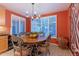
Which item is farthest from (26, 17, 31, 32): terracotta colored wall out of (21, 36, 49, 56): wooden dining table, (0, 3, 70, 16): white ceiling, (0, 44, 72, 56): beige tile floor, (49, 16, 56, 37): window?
(0, 44, 72, 56): beige tile floor

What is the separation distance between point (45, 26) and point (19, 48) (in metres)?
0.62

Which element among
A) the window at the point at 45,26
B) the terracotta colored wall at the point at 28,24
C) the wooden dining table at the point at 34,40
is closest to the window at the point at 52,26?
the window at the point at 45,26

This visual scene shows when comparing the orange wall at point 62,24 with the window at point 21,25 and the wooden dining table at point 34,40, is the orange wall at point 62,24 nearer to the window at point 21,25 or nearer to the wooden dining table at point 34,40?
the window at point 21,25

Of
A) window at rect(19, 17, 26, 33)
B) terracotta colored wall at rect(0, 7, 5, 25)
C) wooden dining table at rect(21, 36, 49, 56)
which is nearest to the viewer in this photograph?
terracotta colored wall at rect(0, 7, 5, 25)

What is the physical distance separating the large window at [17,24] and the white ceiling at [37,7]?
13 cm

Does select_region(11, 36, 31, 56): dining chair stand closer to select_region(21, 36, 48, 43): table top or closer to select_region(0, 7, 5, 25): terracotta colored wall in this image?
select_region(21, 36, 48, 43): table top

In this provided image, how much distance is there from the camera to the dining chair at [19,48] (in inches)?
76.6

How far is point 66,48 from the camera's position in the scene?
2.06 meters

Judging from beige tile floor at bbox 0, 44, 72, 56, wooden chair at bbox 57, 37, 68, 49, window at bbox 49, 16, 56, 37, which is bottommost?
beige tile floor at bbox 0, 44, 72, 56

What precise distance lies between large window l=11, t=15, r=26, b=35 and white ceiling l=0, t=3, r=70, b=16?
126mm

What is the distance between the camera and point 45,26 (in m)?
2.00

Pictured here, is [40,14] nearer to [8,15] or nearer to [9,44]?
[8,15]

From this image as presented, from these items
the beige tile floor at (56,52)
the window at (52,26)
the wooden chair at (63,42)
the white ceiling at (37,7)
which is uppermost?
the white ceiling at (37,7)

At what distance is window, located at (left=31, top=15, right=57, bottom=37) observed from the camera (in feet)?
6.59
